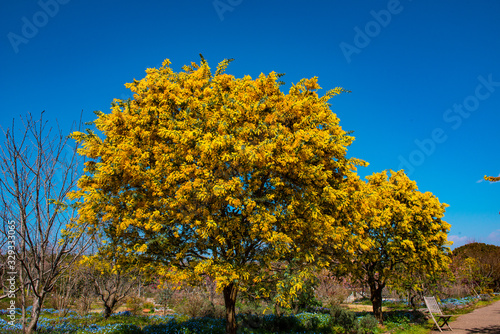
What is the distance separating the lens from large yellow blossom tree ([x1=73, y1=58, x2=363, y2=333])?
7.68 m

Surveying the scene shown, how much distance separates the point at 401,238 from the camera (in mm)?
14344

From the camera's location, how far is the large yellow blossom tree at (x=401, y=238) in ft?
46.6

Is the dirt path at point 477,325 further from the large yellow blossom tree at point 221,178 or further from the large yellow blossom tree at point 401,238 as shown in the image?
the large yellow blossom tree at point 221,178

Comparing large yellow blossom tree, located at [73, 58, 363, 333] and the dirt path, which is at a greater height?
large yellow blossom tree, located at [73, 58, 363, 333]

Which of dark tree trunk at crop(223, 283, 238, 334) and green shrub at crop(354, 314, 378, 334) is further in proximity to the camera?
green shrub at crop(354, 314, 378, 334)

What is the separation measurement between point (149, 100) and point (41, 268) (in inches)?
213

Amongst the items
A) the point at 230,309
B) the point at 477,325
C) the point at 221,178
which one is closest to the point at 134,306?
the point at 230,309

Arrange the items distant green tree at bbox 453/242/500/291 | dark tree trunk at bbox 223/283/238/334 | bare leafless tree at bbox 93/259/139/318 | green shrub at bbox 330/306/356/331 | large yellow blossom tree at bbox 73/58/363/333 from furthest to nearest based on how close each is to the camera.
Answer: distant green tree at bbox 453/242/500/291
bare leafless tree at bbox 93/259/139/318
green shrub at bbox 330/306/356/331
dark tree trunk at bbox 223/283/238/334
large yellow blossom tree at bbox 73/58/363/333

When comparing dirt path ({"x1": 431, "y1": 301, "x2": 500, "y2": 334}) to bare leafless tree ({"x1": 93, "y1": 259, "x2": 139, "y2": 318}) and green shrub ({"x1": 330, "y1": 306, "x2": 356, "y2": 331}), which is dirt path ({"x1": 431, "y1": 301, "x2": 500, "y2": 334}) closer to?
green shrub ({"x1": 330, "y1": 306, "x2": 356, "y2": 331})

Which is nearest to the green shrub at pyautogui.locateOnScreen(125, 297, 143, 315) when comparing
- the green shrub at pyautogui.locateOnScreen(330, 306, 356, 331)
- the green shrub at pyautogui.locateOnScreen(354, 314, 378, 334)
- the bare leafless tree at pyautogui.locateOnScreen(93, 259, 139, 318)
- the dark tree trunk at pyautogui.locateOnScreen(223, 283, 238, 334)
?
the bare leafless tree at pyautogui.locateOnScreen(93, 259, 139, 318)

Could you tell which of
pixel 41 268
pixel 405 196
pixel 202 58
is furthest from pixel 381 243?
pixel 41 268

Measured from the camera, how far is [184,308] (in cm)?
1805

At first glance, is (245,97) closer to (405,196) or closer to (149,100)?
(149,100)

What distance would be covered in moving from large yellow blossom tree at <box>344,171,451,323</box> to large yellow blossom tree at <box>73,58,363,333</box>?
6.38 m
